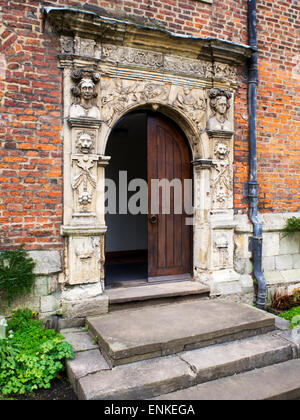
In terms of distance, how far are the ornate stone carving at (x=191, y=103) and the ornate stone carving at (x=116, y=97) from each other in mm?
652

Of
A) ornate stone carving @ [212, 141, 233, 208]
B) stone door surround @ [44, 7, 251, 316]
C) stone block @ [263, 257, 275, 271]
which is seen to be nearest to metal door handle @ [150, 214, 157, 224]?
stone door surround @ [44, 7, 251, 316]

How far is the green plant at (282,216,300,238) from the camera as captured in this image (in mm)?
5204

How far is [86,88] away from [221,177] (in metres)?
2.28

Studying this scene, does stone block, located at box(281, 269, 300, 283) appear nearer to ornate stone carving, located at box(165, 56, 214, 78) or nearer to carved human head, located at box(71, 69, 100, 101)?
ornate stone carving, located at box(165, 56, 214, 78)

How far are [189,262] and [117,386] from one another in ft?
8.57

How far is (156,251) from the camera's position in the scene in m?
4.75

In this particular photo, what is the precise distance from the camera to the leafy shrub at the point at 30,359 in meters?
2.87

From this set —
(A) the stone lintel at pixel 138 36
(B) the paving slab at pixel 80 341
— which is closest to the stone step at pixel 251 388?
(B) the paving slab at pixel 80 341

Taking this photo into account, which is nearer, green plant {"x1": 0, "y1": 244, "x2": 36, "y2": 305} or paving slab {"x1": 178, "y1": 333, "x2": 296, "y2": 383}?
paving slab {"x1": 178, "y1": 333, "x2": 296, "y2": 383}

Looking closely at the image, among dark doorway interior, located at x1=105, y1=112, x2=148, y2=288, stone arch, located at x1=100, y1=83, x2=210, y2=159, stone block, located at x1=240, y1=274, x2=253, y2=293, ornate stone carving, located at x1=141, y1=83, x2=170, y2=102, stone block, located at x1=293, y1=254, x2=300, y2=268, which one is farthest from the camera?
dark doorway interior, located at x1=105, y1=112, x2=148, y2=288

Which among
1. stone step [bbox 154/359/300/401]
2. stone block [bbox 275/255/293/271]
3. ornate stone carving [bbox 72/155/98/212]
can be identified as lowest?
stone step [bbox 154/359/300/401]

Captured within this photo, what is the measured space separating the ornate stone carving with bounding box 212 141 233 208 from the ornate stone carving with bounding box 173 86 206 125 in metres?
0.50

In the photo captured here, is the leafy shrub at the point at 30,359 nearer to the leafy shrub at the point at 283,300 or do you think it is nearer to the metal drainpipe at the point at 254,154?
the metal drainpipe at the point at 254,154
